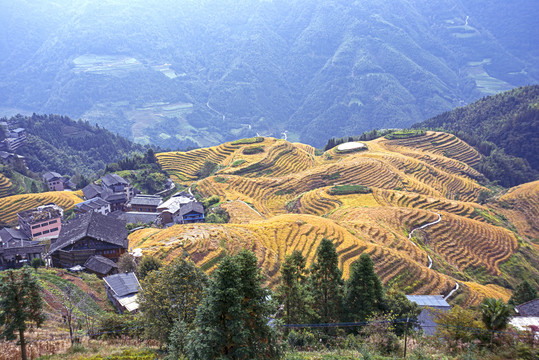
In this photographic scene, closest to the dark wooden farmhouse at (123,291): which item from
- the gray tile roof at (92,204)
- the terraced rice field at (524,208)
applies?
the gray tile roof at (92,204)

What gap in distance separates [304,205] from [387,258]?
2184 cm

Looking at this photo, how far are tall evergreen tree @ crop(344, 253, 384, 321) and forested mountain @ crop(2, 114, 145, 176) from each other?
289 ft

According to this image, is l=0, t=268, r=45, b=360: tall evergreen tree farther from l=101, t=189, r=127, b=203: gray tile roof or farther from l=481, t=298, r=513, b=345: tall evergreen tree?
l=101, t=189, r=127, b=203: gray tile roof

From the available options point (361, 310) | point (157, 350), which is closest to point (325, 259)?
point (361, 310)

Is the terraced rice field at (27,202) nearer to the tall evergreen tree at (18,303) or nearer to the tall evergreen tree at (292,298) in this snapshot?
the tall evergreen tree at (18,303)

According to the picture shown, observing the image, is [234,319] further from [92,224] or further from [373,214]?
[373,214]

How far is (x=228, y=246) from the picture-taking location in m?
28.5

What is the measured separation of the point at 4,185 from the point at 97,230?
47560 mm

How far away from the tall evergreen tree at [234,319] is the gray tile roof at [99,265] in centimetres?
1813

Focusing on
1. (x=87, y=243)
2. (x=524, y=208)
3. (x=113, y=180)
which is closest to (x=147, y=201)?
(x=113, y=180)

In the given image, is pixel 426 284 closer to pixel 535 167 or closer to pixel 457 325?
pixel 457 325

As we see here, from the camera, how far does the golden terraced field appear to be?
93.9 ft

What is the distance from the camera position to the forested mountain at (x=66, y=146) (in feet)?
291

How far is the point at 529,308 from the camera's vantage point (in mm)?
24266
